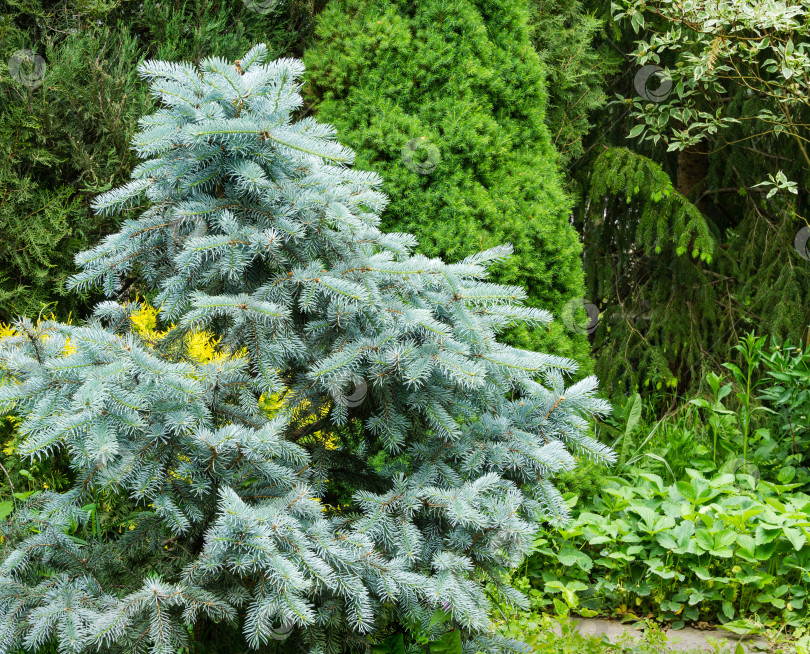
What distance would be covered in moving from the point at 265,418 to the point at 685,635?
2.32m

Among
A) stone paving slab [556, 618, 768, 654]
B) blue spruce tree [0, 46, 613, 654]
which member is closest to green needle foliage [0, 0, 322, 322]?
blue spruce tree [0, 46, 613, 654]

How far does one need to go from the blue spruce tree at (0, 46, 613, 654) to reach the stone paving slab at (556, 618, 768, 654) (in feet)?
3.85

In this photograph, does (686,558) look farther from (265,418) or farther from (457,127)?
(457,127)

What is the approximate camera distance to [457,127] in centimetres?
357

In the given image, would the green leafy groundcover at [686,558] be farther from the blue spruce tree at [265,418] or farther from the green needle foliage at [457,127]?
the blue spruce tree at [265,418]

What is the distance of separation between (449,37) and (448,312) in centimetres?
213

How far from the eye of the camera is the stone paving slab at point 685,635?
9.76 ft

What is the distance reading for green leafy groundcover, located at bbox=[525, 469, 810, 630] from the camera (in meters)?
3.09

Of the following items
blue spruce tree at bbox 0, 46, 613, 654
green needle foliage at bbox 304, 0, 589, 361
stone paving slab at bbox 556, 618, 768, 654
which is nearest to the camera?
blue spruce tree at bbox 0, 46, 613, 654

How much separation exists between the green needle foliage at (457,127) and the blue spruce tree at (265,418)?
4.42 ft

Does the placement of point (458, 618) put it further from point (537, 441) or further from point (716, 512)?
point (716, 512)

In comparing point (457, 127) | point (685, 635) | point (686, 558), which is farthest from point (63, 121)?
point (685, 635)

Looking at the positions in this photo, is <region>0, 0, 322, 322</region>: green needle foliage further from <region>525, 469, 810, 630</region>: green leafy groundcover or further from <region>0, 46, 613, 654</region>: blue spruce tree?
<region>525, 469, 810, 630</region>: green leafy groundcover

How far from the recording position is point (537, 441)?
2.09 m
